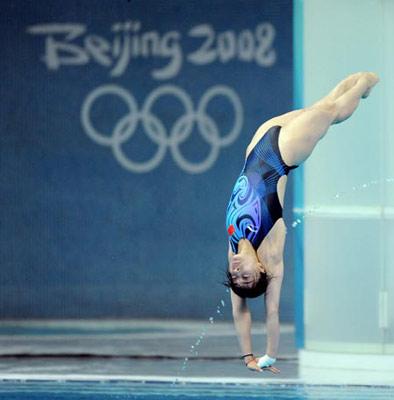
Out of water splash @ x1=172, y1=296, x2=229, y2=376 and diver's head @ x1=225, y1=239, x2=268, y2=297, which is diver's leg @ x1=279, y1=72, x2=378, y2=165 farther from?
water splash @ x1=172, y1=296, x2=229, y2=376

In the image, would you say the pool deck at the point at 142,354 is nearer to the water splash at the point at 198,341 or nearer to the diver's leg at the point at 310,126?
the water splash at the point at 198,341

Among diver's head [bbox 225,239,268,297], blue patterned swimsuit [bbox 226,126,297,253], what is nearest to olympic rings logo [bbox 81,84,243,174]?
blue patterned swimsuit [bbox 226,126,297,253]

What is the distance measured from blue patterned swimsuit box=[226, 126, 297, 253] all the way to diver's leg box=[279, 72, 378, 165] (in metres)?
0.05

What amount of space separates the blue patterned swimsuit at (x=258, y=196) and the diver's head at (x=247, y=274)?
136 millimetres

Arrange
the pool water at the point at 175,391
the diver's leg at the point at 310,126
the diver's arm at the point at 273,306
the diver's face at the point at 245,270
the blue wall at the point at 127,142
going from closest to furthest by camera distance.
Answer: the diver's face at the point at 245,270 < the diver's arm at the point at 273,306 < the diver's leg at the point at 310,126 < the pool water at the point at 175,391 < the blue wall at the point at 127,142

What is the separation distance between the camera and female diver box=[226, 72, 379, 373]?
6906 mm

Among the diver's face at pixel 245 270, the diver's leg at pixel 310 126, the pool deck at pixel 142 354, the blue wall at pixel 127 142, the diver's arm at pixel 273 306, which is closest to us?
the diver's face at pixel 245 270

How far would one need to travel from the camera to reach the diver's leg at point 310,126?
727 centimetres

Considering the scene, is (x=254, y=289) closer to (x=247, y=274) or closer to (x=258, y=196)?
(x=247, y=274)

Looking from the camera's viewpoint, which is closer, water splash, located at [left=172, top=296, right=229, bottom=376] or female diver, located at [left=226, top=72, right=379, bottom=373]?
female diver, located at [left=226, top=72, right=379, bottom=373]

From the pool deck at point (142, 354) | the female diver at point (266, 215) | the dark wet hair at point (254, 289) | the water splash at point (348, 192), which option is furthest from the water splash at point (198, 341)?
the dark wet hair at point (254, 289)

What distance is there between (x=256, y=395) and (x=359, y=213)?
1.77 m

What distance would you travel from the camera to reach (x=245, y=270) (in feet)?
22.4

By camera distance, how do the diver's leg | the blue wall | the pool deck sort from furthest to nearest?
the blue wall < the pool deck < the diver's leg
